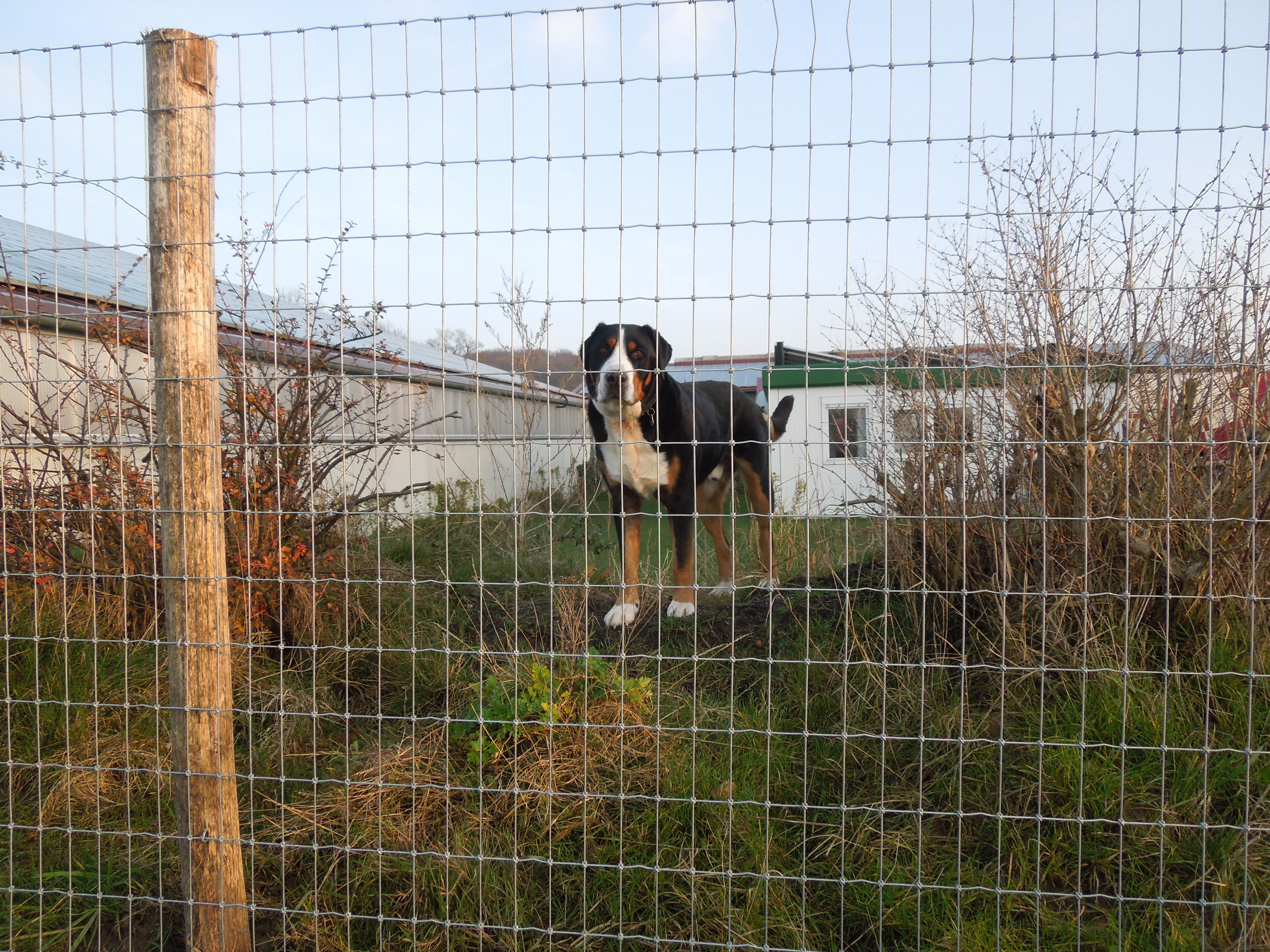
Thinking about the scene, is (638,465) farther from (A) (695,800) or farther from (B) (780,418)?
(A) (695,800)

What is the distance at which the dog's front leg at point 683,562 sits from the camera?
14.5ft

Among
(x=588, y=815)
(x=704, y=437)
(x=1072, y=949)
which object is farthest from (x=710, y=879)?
(x=704, y=437)

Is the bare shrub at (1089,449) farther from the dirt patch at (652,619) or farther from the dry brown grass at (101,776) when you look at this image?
the dry brown grass at (101,776)

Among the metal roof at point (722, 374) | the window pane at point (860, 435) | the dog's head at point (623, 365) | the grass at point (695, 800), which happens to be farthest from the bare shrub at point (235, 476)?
the window pane at point (860, 435)

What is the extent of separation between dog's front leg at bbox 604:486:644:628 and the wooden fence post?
1765mm

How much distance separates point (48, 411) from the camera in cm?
476

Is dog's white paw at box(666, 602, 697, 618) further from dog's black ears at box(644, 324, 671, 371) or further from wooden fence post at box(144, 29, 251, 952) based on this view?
wooden fence post at box(144, 29, 251, 952)

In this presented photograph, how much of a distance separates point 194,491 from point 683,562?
257 centimetres

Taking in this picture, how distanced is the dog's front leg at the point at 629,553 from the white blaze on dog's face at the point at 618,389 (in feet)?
1.39

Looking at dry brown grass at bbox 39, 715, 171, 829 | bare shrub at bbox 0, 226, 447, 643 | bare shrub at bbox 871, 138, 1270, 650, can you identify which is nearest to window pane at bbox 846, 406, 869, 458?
bare shrub at bbox 871, 138, 1270, 650

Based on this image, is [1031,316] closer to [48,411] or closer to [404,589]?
[404,589]

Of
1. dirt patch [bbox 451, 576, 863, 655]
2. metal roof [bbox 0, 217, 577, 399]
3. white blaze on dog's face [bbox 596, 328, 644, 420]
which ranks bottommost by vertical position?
dirt patch [bbox 451, 576, 863, 655]

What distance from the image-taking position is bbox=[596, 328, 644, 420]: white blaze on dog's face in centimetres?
396

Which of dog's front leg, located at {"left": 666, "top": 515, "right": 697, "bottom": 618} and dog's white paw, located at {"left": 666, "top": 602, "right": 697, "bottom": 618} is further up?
dog's front leg, located at {"left": 666, "top": 515, "right": 697, "bottom": 618}
